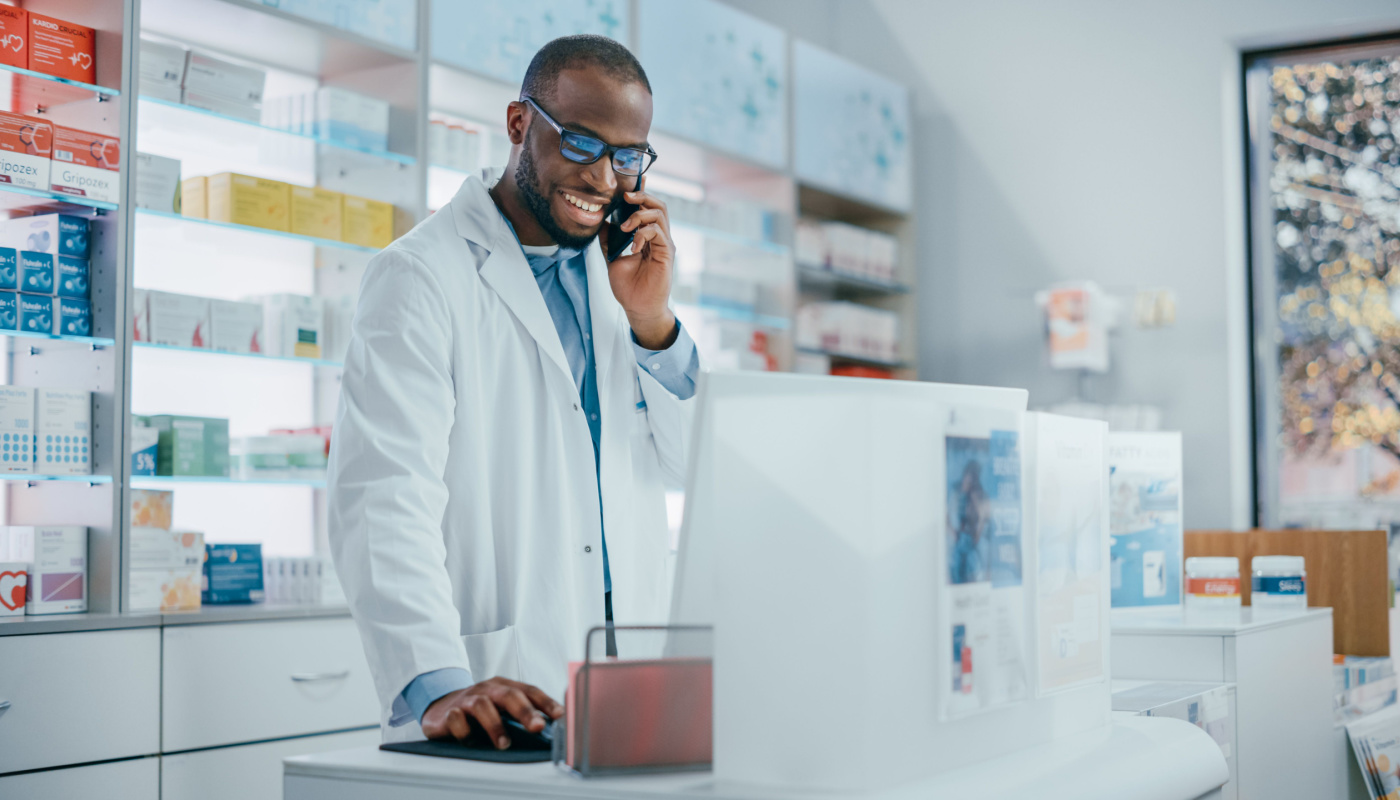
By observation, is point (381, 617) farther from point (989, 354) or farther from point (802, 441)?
point (989, 354)

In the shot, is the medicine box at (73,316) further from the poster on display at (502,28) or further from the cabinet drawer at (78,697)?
the poster on display at (502,28)

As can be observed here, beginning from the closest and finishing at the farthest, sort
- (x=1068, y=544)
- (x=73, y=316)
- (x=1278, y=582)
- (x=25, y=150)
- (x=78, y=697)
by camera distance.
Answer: (x=1068, y=544)
(x=1278, y=582)
(x=78, y=697)
(x=25, y=150)
(x=73, y=316)

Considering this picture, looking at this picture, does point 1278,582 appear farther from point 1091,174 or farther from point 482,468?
point 1091,174

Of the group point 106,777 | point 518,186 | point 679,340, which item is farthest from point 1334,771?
point 106,777

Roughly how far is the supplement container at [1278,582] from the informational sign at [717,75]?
9.19 feet

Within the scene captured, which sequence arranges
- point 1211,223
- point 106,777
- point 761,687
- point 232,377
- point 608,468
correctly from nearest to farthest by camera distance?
1. point 761,687
2. point 608,468
3. point 106,777
4. point 232,377
5. point 1211,223

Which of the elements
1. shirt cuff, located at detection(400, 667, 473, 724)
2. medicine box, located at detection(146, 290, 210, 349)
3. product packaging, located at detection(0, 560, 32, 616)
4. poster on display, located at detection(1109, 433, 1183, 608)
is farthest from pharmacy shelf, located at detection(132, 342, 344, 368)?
shirt cuff, located at detection(400, 667, 473, 724)

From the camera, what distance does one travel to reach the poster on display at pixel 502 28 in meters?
3.99

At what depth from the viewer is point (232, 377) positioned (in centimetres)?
370

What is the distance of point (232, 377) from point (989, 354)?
366 centimetres

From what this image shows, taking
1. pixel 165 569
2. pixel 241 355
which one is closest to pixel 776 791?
pixel 165 569

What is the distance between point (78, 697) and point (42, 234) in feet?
3.58

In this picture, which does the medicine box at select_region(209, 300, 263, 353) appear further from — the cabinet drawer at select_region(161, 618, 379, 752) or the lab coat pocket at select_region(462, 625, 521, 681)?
the lab coat pocket at select_region(462, 625, 521, 681)

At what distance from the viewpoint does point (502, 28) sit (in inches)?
165
